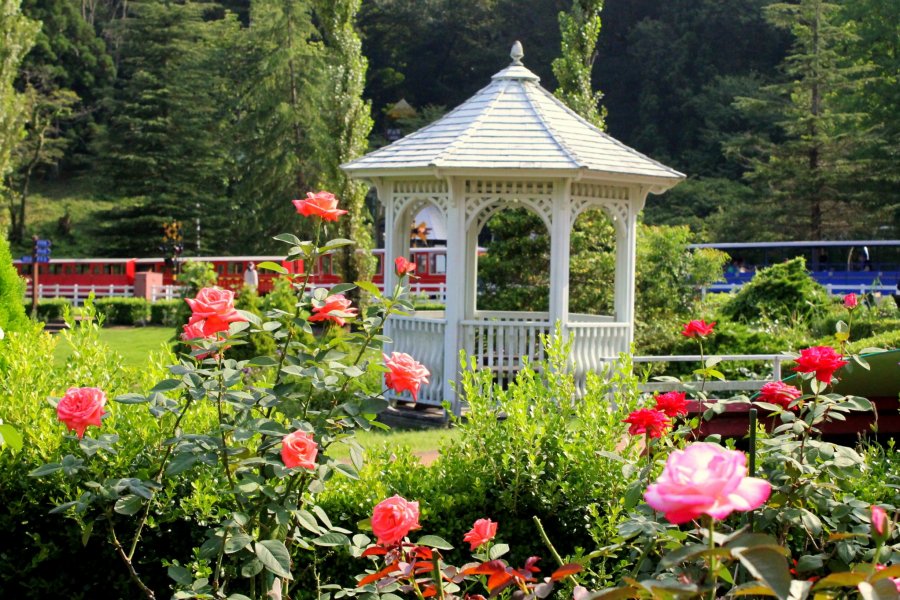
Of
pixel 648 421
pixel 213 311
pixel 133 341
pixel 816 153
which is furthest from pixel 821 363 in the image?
pixel 816 153

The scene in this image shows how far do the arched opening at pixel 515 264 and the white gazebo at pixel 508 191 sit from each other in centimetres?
405

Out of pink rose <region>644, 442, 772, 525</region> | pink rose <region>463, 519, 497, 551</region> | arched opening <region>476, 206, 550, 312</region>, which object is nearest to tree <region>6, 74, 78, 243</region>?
arched opening <region>476, 206, 550, 312</region>

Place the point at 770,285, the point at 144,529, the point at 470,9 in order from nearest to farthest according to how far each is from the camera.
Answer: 1. the point at 144,529
2. the point at 770,285
3. the point at 470,9

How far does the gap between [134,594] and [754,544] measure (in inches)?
130

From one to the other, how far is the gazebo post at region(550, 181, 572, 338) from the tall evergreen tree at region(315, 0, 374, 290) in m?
10.4

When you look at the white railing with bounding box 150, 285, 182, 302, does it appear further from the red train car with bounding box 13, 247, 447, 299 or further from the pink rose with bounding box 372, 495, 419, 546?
the pink rose with bounding box 372, 495, 419, 546

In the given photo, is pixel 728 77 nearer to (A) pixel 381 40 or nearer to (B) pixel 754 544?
(A) pixel 381 40

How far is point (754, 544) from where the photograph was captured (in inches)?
77.0

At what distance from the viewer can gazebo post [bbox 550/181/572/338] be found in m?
11.7

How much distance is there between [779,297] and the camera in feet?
60.4

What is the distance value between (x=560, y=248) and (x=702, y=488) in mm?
10338

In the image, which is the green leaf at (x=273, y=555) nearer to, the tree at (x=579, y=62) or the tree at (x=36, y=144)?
the tree at (x=579, y=62)

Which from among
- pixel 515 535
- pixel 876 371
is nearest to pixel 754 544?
pixel 515 535

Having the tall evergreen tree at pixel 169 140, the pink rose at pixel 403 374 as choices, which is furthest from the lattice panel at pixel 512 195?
the tall evergreen tree at pixel 169 140
